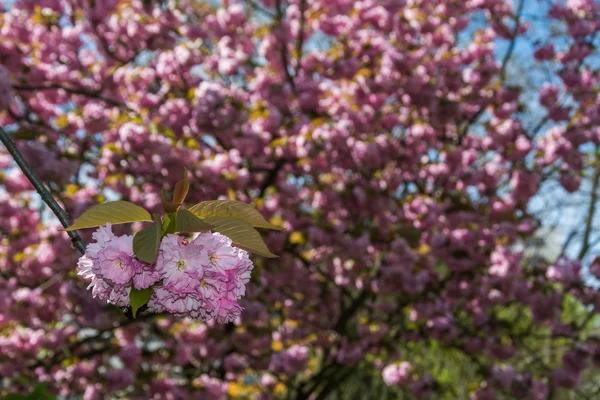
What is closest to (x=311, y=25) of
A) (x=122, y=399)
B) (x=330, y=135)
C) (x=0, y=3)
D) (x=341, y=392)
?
(x=330, y=135)

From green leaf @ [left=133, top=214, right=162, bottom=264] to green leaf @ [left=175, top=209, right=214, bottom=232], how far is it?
0.12 feet

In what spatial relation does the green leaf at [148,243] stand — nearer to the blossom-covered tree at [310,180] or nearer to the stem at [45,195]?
the stem at [45,195]

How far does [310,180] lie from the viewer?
5.55 m

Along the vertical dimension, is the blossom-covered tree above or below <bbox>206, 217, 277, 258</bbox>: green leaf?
below

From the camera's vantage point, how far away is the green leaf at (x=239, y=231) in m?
1.05

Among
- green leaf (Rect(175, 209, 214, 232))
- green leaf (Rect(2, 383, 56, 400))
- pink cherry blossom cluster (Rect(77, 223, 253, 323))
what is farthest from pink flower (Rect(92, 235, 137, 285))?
green leaf (Rect(2, 383, 56, 400))

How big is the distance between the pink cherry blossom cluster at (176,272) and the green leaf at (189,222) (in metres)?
0.03

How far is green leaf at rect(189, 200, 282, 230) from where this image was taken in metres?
1.08

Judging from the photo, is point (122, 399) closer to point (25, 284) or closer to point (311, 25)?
point (25, 284)

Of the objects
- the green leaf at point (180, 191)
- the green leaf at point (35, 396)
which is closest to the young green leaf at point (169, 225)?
the green leaf at point (180, 191)

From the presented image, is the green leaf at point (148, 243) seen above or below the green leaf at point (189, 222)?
below

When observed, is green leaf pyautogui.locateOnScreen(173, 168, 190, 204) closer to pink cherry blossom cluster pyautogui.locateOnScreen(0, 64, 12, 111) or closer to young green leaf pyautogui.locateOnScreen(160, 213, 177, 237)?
young green leaf pyautogui.locateOnScreen(160, 213, 177, 237)

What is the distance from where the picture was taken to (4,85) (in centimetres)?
301

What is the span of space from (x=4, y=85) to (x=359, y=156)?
2778 mm
